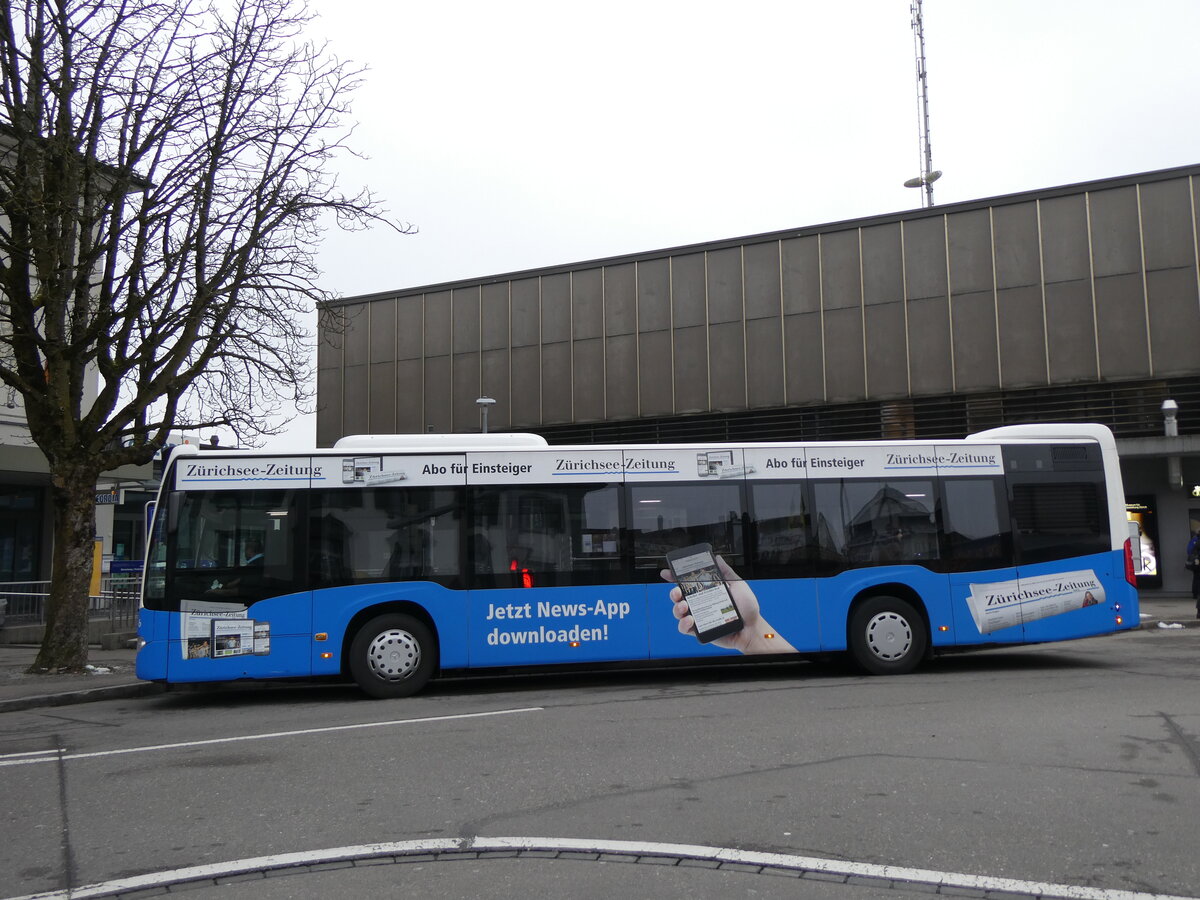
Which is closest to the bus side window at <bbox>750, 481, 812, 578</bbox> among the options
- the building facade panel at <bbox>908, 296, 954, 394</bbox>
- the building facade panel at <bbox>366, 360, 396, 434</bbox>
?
the building facade panel at <bbox>908, 296, 954, 394</bbox>

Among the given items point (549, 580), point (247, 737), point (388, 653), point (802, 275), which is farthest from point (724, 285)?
point (247, 737)

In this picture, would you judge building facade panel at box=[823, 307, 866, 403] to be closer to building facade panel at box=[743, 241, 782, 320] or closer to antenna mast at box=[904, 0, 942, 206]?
building facade panel at box=[743, 241, 782, 320]

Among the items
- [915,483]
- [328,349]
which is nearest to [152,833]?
[915,483]

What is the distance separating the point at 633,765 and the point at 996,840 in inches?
102

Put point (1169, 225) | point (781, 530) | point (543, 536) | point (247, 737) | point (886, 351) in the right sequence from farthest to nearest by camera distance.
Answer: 1. point (886, 351)
2. point (1169, 225)
3. point (781, 530)
4. point (543, 536)
5. point (247, 737)

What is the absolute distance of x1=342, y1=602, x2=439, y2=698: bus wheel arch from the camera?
1094 centimetres

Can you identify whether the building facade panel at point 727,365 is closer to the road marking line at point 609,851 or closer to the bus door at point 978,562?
the bus door at point 978,562

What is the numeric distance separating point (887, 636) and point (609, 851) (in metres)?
7.63

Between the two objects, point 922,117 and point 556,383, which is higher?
point 922,117

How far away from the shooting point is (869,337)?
2569 centimetres

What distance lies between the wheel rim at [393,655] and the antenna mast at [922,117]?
2758 cm

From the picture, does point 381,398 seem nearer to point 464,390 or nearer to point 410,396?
point 410,396

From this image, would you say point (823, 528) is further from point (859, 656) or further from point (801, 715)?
point (801, 715)

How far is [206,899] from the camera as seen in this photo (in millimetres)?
4426
